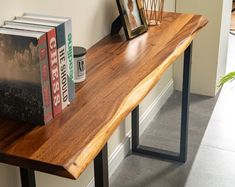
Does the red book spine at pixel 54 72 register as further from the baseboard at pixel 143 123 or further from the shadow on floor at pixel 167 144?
the shadow on floor at pixel 167 144

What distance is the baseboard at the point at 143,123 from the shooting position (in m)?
2.43

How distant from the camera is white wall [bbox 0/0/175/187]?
151 centimetres

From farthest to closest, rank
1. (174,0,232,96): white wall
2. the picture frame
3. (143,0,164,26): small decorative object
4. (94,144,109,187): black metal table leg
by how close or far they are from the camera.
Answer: (174,0,232,96): white wall < (143,0,164,26): small decorative object < the picture frame < (94,144,109,187): black metal table leg

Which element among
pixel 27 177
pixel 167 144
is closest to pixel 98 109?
pixel 27 177

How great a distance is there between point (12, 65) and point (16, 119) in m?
0.17

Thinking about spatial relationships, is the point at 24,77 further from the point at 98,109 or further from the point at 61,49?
the point at 98,109

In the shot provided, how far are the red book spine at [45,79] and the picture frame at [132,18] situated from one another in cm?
77

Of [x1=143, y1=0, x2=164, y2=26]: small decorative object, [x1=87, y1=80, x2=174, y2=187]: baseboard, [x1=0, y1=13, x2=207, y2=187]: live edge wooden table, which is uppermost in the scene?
[x1=143, y1=0, x2=164, y2=26]: small decorative object

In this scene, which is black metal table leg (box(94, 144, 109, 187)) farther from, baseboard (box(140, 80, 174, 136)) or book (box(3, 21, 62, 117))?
baseboard (box(140, 80, 174, 136))

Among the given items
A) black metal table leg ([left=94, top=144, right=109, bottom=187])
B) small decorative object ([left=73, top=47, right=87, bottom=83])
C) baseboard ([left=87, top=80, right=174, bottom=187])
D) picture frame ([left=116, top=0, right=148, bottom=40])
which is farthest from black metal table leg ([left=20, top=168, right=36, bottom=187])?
picture frame ([left=116, top=0, right=148, bottom=40])

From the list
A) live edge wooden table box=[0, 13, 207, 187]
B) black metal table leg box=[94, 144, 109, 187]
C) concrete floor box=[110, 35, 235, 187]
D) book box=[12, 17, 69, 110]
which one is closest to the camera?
live edge wooden table box=[0, 13, 207, 187]

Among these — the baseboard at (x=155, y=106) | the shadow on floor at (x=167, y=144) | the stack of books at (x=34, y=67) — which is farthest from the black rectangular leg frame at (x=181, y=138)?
the stack of books at (x=34, y=67)

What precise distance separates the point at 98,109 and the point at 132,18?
74 cm

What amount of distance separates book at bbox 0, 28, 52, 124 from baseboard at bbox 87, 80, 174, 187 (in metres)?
0.94
